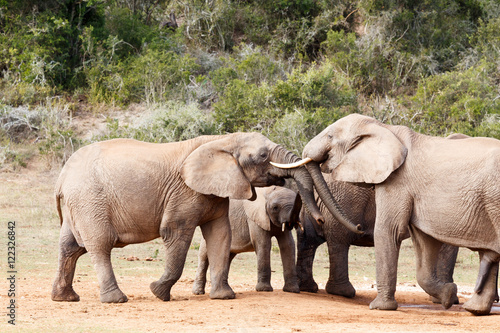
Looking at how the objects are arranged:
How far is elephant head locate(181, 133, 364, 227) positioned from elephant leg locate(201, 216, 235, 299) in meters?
0.53

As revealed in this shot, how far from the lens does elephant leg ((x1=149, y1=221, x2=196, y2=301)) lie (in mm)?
8812

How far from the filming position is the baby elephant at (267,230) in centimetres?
964

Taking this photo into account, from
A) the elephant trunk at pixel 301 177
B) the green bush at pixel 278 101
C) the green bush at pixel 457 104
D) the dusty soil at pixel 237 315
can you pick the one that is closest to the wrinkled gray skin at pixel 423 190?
the elephant trunk at pixel 301 177

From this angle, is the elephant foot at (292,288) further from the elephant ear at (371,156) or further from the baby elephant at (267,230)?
the elephant ear at (371,156)

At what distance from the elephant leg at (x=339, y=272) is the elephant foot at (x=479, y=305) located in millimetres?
2000

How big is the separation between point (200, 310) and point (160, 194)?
4.58 ft

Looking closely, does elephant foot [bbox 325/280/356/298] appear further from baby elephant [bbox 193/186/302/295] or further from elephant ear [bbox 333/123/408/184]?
elephant ear [bbox 333/123/408/184]

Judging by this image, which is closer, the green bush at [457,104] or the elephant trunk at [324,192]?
the elephant trunk at [324,192]

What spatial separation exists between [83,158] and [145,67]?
39.9 feet

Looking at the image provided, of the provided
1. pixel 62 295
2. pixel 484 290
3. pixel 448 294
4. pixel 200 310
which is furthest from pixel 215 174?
pixel 484 290

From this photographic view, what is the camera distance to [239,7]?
24938 mm

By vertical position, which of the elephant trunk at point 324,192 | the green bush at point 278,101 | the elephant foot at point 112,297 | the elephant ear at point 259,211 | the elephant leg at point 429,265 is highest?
the green bush at point 278,101

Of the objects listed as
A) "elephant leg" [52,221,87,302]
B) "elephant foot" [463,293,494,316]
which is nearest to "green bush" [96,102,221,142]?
"elephant leg" [52,221,87,302]

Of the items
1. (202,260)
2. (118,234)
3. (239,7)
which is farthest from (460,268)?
(239,7)
